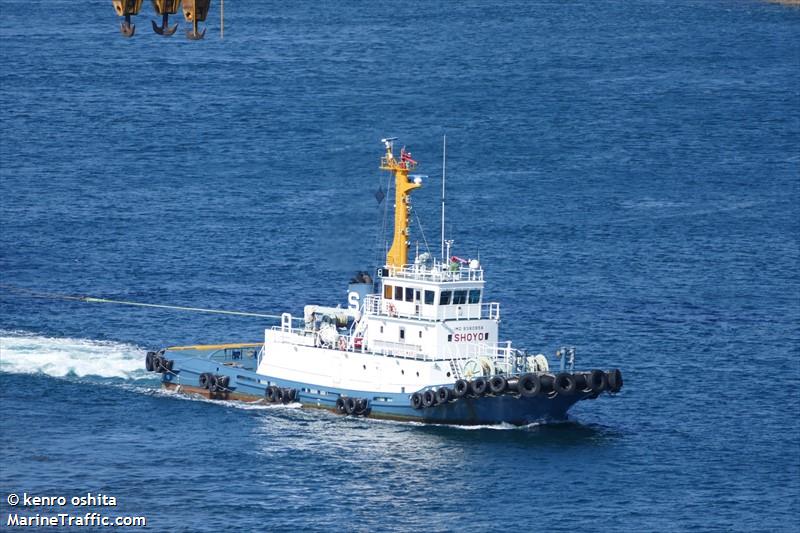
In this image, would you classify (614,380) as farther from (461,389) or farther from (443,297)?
(443,297)

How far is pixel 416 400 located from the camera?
274ft

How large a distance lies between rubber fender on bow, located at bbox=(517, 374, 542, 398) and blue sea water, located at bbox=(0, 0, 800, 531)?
5.64 feet

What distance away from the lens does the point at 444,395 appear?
272 feet

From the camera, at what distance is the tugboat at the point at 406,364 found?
272ft

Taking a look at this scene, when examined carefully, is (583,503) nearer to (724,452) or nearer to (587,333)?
(724,452)

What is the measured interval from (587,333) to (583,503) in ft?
80.5

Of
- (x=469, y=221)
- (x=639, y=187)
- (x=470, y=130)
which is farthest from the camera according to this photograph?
(x=470, y=130)

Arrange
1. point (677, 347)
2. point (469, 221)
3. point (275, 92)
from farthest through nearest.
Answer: point (275, 92) → point (469, 221) → point (677, 347)

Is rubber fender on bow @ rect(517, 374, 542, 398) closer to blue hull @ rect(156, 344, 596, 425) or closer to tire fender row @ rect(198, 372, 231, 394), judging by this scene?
blue hull @ rect(156, 344, 596, 425)

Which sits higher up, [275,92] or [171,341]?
[275,92]

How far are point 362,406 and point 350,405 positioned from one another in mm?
460

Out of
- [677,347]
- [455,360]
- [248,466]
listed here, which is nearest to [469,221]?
[677,347]

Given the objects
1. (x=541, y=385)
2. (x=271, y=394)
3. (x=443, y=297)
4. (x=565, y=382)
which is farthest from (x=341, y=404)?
(x=565, y=382)

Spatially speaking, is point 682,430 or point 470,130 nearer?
point 682,430
